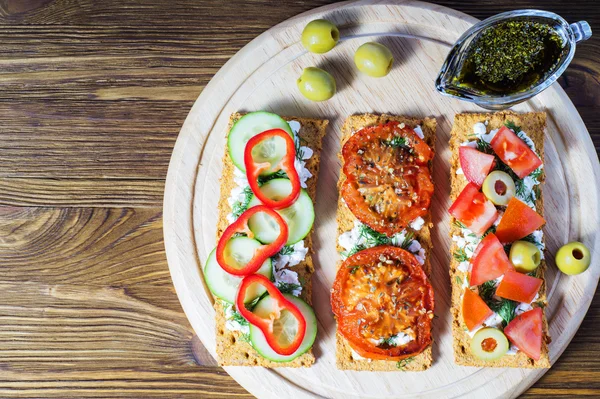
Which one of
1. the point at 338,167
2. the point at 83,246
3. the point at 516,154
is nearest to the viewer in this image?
the point at 516,154

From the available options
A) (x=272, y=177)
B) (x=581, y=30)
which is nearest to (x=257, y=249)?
(x=272, y=177)

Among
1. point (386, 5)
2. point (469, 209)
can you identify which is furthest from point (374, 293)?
point (386, 5)

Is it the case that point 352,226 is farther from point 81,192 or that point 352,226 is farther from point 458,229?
point 81,192

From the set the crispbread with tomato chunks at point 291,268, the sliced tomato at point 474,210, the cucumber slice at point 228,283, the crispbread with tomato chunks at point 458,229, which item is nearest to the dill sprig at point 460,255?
the crispbread with tomato chunks at point 458,229

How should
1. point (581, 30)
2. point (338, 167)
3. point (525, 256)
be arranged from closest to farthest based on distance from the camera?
1. point (581, 30)
2. point (525, 256)
3. point (338, 167)

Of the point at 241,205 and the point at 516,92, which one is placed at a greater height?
the point at 241,205

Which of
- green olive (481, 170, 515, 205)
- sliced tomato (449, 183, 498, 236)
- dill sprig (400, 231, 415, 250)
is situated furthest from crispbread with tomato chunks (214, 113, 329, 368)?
Result: green olive (481, 170, 515, 205)

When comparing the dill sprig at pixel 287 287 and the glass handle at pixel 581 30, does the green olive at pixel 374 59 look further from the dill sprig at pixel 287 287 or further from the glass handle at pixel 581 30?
the dill sprig at pixel 287 287

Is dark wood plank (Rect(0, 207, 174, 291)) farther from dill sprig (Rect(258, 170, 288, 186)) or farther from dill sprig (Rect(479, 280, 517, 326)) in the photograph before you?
dill sprig (Rect(479, 280, 517, 326))
